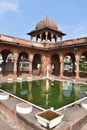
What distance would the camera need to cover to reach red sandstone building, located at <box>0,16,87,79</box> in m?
18.6

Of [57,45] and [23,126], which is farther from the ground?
[57,45]

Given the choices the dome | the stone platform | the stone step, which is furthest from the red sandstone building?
the stone step

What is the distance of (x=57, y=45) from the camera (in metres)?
21.3

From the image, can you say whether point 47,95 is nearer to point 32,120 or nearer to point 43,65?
point 32,120

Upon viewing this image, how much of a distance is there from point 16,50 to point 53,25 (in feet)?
31.7

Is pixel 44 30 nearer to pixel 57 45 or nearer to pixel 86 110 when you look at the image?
pixel 57 45

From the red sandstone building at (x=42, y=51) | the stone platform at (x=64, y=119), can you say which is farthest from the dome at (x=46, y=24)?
the stone platform at (x=64, y=119)

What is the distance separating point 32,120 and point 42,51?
17986mm

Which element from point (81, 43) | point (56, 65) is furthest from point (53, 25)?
point (81, 43)

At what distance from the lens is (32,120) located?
5414 mm

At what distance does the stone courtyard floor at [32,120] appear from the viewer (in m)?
5.17

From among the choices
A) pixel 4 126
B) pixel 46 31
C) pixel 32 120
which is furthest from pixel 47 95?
pixel 46 31

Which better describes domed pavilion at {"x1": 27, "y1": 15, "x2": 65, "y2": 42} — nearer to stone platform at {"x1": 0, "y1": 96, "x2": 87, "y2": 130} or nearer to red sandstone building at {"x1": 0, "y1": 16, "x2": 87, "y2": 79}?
red sandstone building at {"x1": 0, "y1": 16, "x2": 87, "y2": 79}

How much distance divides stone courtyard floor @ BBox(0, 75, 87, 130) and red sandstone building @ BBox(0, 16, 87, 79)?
1222 cm
